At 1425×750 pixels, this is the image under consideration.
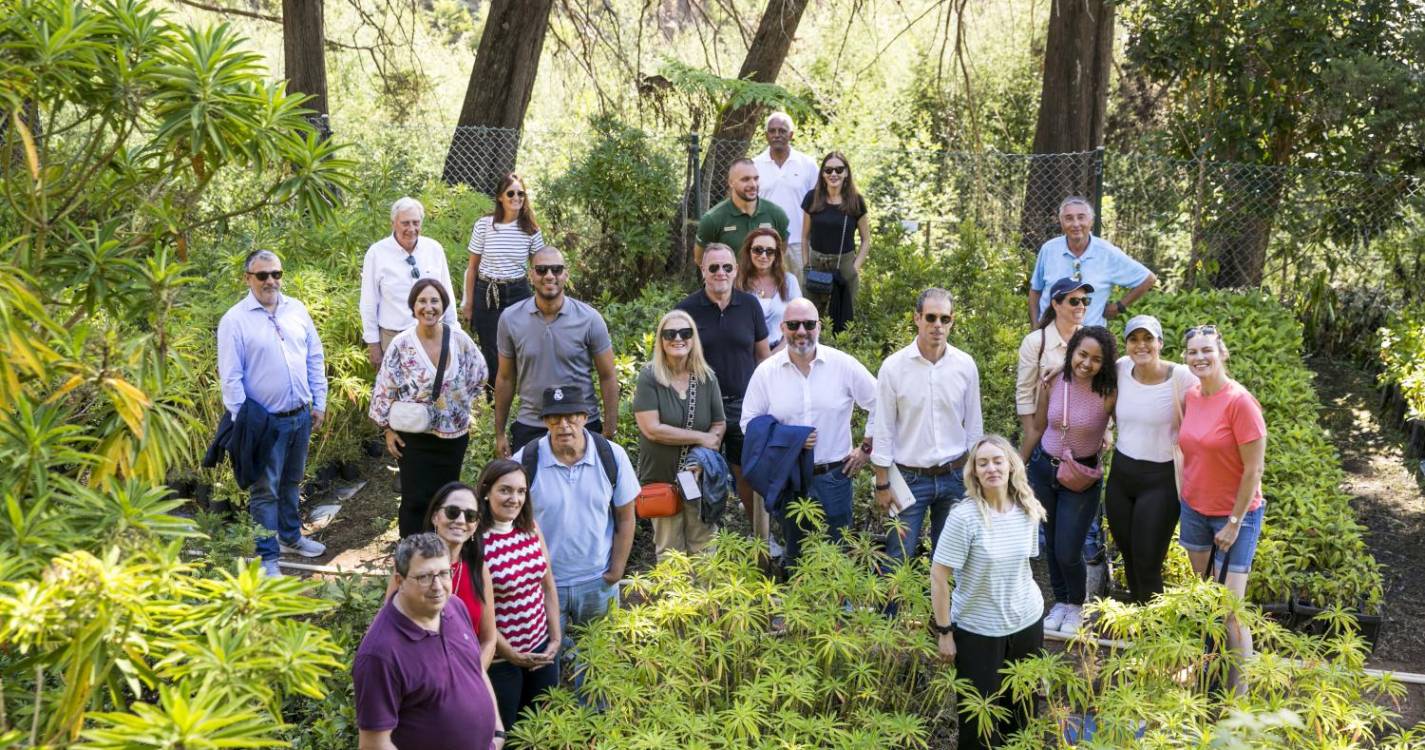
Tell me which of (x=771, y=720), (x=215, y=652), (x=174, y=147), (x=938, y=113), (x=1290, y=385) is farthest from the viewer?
(x=938, y=113)

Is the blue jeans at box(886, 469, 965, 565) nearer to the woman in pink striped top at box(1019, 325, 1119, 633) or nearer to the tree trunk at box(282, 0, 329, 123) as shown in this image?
the woman in pink striped top at box(1019, 325, 1119, 633)

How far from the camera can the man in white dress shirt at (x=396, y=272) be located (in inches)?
305

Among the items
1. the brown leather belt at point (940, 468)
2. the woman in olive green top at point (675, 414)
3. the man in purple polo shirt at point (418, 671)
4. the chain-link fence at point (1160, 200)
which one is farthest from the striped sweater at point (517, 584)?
the chain-link fence at point (1160, 200)

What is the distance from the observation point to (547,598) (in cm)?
543

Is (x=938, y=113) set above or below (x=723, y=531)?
above

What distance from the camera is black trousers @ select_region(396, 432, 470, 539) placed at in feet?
22.0

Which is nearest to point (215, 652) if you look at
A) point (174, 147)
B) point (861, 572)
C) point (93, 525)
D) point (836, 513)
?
point (93, 525)

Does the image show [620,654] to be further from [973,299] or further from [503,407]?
[973,299]

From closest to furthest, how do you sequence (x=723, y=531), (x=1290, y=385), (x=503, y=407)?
(x=723, y=531)
(x=503, y=407)
(x=1290, y=385)

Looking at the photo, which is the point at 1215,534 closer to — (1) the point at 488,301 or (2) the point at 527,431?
(2) the point at 527,431

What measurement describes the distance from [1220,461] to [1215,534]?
1.17 feet

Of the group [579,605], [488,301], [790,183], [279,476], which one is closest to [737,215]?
[790,183]

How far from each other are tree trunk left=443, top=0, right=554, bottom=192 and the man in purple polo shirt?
8205 mm

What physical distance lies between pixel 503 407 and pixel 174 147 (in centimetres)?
327
